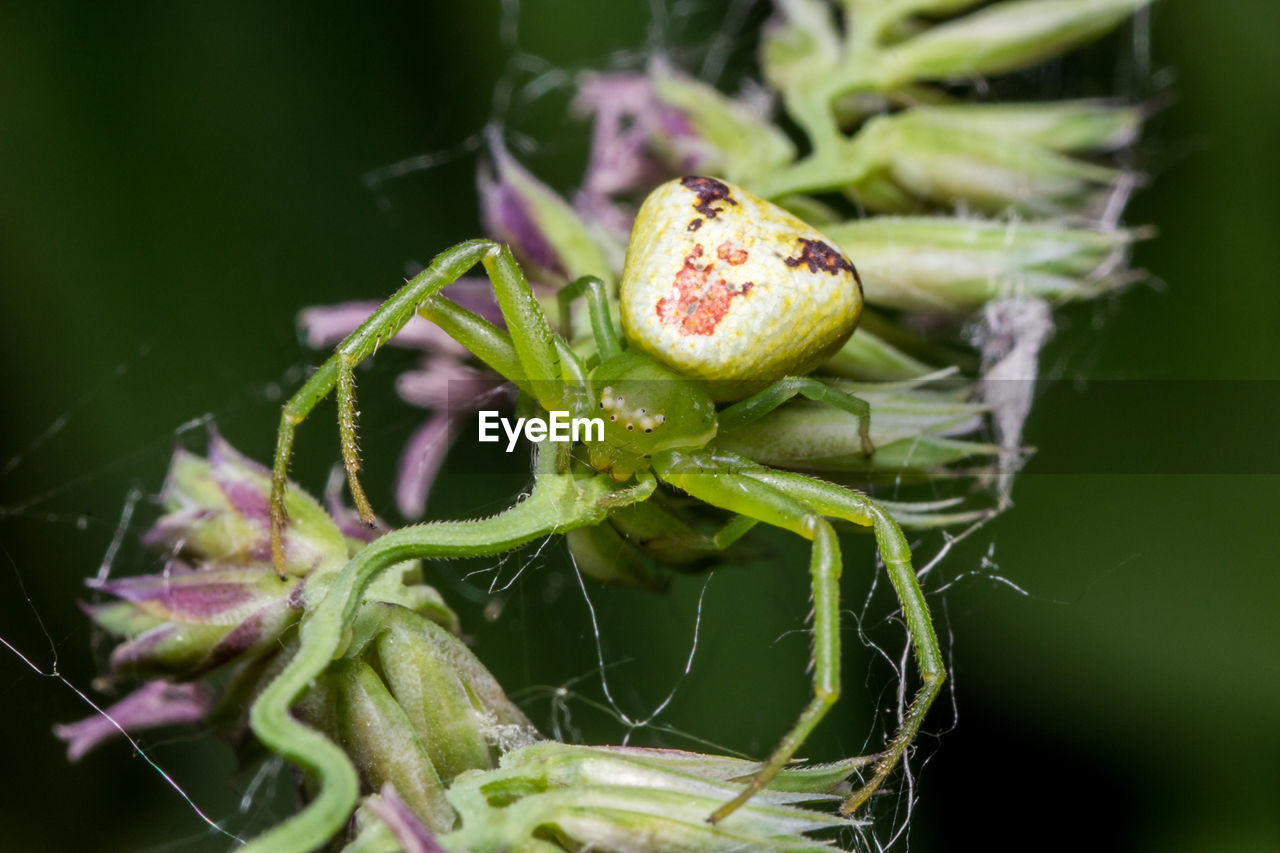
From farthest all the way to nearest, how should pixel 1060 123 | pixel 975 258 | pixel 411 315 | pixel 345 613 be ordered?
1. pixel 1060 123
2. pixel 975 258
3. pixel 411 315
4. pixel 345 613

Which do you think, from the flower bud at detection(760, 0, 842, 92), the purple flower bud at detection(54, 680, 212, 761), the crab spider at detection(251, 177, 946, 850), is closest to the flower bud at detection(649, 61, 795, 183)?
the flower bud at detection(760, 0, 842, 92)

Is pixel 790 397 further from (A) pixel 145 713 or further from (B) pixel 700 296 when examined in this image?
(A) pixel 145 713

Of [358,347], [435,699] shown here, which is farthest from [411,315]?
[435,699]

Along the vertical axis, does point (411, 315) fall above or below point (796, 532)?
above

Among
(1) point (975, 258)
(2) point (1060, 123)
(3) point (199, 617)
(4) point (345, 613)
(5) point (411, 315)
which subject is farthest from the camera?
(2) point (1060, 123)

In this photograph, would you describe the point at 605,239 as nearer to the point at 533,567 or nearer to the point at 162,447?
the point at 533,567

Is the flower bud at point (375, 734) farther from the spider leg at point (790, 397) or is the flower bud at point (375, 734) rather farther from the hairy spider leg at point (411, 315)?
the spider leg at point (790, 397)
